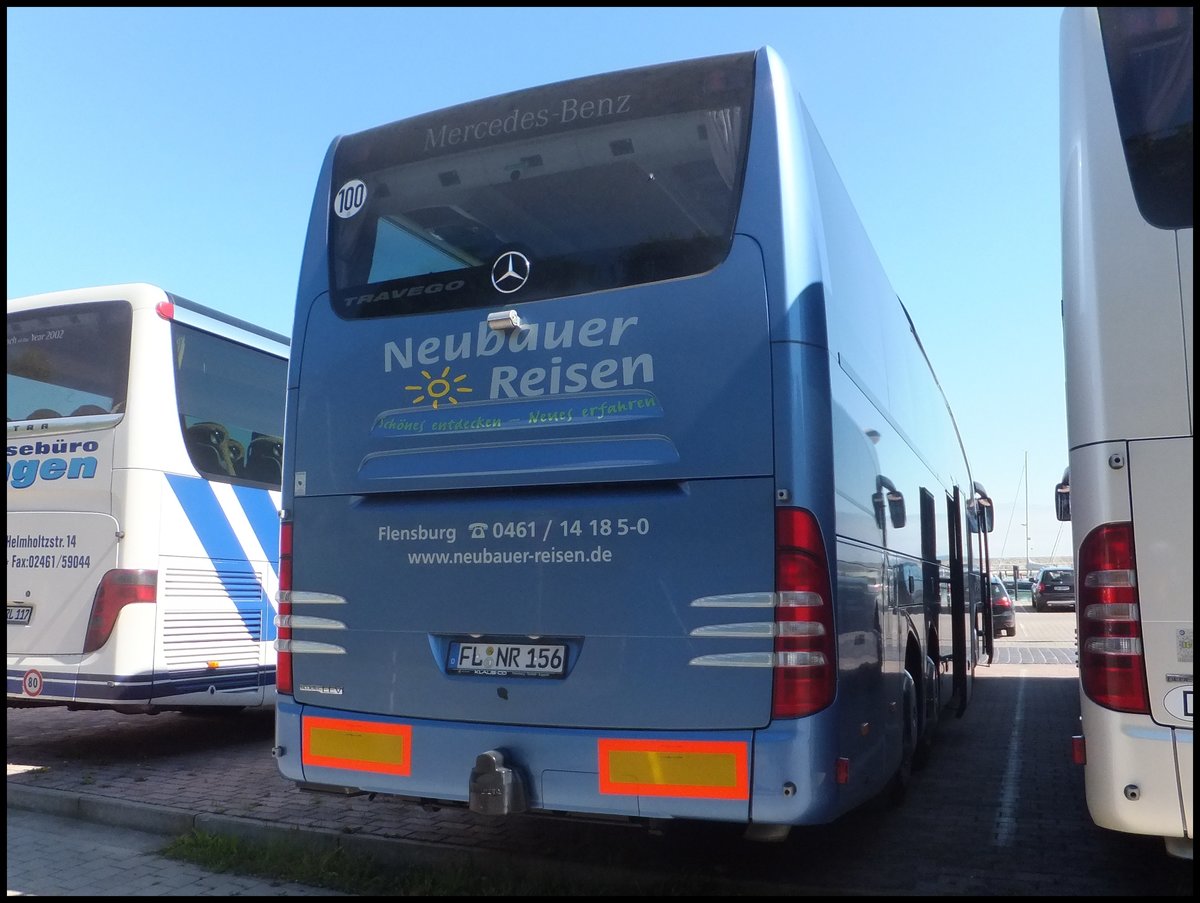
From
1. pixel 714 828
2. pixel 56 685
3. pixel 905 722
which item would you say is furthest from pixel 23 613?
pixel 905 722

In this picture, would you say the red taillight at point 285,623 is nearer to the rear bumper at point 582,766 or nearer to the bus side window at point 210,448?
the rear bumper at point 582,766

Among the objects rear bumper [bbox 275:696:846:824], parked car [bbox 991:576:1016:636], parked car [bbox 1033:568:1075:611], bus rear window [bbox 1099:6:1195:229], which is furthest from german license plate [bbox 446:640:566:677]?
parked car [bbox 1033:568:1075:611]

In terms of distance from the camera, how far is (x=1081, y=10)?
14.1 ft

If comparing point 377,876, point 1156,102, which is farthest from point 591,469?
point 1156,102

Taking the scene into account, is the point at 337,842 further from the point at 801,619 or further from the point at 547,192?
the point at 547,192

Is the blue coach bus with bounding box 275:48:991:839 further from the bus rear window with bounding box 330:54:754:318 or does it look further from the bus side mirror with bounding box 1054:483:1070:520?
the bus side mirror with bounding box 1054:483:1070:520

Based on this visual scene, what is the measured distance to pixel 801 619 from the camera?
13.5 ft

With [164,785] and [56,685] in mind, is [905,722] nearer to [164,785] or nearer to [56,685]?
[164,785]

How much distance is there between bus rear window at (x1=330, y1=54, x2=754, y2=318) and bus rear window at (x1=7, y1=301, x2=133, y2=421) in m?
3.16

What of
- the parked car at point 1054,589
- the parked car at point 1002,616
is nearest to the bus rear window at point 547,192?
the parked car at point 1002,616

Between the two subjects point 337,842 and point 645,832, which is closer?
point 337,842

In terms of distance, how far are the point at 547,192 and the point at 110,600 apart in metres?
4.57

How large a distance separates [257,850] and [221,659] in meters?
3.04

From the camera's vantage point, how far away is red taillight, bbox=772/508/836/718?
4.07 m
